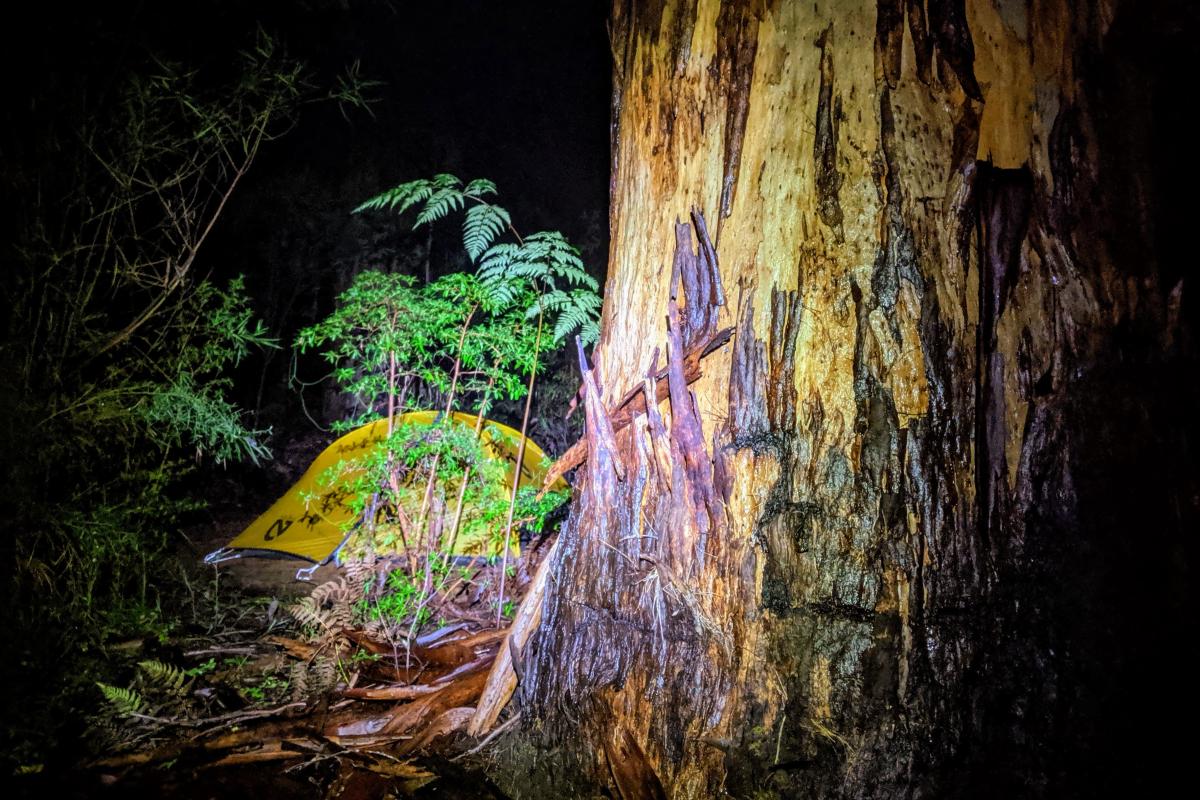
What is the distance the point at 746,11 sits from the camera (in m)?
1.55

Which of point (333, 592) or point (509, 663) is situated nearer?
point (509, 663)

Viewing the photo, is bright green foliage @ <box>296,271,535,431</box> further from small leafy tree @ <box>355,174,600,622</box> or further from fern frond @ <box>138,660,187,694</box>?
fern frond @ <box>138,660,187,694</box>

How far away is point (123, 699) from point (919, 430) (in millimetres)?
3149

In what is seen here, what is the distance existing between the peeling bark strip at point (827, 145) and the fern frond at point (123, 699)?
317 centimetres

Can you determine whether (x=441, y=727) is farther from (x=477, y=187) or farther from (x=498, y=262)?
(x=477, y=187)

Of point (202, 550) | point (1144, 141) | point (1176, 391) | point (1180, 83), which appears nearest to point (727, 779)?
point (1176, 391)

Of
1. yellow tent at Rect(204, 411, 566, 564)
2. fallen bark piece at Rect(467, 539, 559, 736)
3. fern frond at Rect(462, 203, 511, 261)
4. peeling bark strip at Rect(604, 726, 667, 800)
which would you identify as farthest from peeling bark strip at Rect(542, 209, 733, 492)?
yellow tent at Rect(204, 411, 566, 564)

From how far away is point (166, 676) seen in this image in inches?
101

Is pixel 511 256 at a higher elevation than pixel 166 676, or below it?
higher

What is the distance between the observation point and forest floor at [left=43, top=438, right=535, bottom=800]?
5.96ft

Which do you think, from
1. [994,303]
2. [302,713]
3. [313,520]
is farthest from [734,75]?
[313,520]

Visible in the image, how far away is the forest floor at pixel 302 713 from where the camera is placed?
182 cm

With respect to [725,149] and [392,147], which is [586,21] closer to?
[392,147]

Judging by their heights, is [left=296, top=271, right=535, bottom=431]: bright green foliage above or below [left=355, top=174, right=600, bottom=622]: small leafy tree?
below
